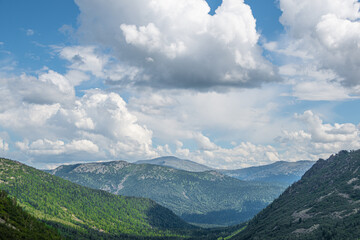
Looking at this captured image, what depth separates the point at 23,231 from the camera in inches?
7781

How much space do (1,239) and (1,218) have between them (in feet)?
146

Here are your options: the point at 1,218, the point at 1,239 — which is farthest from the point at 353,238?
the point at 1,218

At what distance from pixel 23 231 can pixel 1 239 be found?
4124 cm

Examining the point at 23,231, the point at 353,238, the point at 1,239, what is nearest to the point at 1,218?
the point at 23,231

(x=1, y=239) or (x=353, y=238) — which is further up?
(x=353, y=238)

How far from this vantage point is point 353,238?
19950 centimetres

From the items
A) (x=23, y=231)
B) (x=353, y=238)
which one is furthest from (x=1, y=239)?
(x=353, y=238)

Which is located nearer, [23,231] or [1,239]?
[1,239]

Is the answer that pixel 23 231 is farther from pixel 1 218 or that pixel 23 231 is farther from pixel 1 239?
pixel 1 239

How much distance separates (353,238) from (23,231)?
217423mm

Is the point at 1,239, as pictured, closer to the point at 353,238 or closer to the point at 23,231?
the point at 23,231

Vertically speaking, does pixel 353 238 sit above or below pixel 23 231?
above

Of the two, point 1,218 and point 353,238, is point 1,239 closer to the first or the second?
point 1,218

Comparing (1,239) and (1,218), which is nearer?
(1,239)
